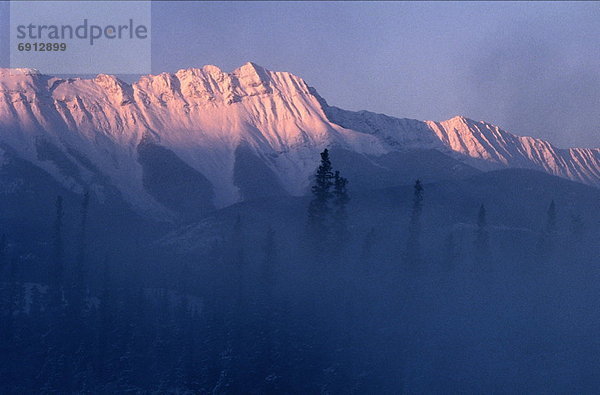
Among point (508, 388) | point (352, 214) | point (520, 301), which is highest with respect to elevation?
point (352, 214)

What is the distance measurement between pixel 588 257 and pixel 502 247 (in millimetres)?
16235

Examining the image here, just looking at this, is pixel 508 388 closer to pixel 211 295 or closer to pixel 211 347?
pixel 211 347

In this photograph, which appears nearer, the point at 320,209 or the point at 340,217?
the point at 320,209

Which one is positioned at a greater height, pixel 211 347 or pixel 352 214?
pixel 352 214

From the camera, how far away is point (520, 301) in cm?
10331

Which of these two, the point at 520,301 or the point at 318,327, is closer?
the point at 318,327

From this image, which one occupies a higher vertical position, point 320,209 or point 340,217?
point 320,209

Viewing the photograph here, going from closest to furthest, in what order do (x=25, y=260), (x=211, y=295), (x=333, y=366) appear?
(x=333, y=366)
(x=211, y=295)
(x=25, y=260)

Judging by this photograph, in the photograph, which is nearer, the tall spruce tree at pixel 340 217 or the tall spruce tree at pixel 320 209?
the tall spruce tree at pixel 320 209

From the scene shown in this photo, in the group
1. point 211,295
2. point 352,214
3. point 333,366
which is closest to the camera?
point 333,366

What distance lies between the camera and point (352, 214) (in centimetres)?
19638

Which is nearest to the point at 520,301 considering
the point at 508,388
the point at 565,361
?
the point at 565,361

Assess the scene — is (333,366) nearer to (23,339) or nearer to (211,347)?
(211,347)

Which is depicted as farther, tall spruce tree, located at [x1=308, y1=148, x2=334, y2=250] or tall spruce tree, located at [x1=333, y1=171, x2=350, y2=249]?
tall spruce tree, located at [x1=333, y1=171, x2=350, y2=249]
